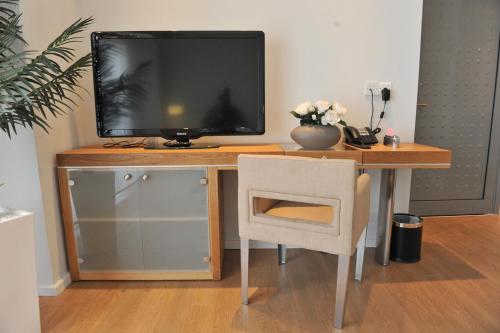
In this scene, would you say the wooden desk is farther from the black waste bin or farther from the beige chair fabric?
the black waste bin

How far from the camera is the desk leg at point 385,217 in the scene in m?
2.05

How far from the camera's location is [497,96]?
2.88 m

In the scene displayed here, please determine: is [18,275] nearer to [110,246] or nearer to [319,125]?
[110,246]

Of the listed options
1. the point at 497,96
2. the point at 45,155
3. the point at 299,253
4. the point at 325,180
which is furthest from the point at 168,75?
the point at 497,96

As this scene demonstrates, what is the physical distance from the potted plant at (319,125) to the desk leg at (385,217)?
1.53ft

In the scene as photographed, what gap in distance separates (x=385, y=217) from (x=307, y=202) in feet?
3.03

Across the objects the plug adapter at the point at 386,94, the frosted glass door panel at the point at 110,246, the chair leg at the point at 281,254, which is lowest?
the chair leg at the point at 281,254

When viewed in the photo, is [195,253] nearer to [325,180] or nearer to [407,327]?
[325,180]

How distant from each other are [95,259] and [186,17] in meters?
1.59

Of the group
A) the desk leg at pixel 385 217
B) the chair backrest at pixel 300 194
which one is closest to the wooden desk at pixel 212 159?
the desk leg at pixel 385 217

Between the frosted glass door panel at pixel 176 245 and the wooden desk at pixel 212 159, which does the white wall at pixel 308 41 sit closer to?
the wooden desk at pixel 212 159

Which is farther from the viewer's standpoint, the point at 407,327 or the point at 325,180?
the point at 407,327

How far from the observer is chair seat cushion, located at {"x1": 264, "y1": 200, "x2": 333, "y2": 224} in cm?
154

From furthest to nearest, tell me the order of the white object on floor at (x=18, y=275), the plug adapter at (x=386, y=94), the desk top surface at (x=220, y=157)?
the plug adapter at (x=386, y=94)
the desk top surface at (x=220, y=157)
the white object on floor at (x=18, y=275)
